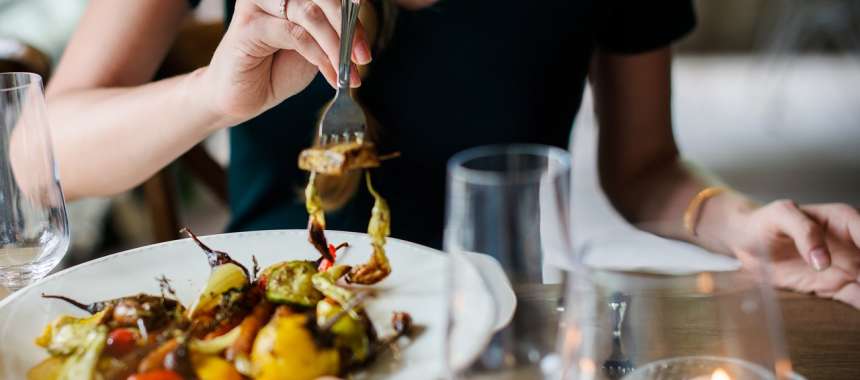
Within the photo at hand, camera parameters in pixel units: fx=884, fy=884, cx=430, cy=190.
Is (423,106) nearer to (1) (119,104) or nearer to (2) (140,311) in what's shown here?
(1) (119,104)

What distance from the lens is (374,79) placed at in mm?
1088

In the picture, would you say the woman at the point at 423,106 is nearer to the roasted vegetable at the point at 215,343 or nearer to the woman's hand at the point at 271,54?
the woman's hand at the point at 271,54

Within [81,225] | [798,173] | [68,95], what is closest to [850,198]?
[798,173]

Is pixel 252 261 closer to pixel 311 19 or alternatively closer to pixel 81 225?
pixel 311 19

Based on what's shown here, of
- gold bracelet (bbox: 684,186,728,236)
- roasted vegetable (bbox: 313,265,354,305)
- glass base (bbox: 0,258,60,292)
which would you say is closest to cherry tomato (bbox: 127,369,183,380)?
roasted vegetable (bbox: 313,265,354,305)

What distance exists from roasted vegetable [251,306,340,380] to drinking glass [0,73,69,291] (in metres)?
0.25

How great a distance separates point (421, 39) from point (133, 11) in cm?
34

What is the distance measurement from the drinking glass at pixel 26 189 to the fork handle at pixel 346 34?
0.72 ft

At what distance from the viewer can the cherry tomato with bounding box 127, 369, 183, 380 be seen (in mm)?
A: 489

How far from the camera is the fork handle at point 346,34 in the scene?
2.12 ft

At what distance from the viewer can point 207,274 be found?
642 mm

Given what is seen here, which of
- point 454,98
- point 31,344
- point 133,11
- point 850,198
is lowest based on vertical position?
point 850,198

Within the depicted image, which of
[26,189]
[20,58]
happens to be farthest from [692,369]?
[20,58]

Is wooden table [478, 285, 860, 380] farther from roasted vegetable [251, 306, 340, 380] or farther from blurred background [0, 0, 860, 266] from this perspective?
blurred background [0, 0, 860, 266]
